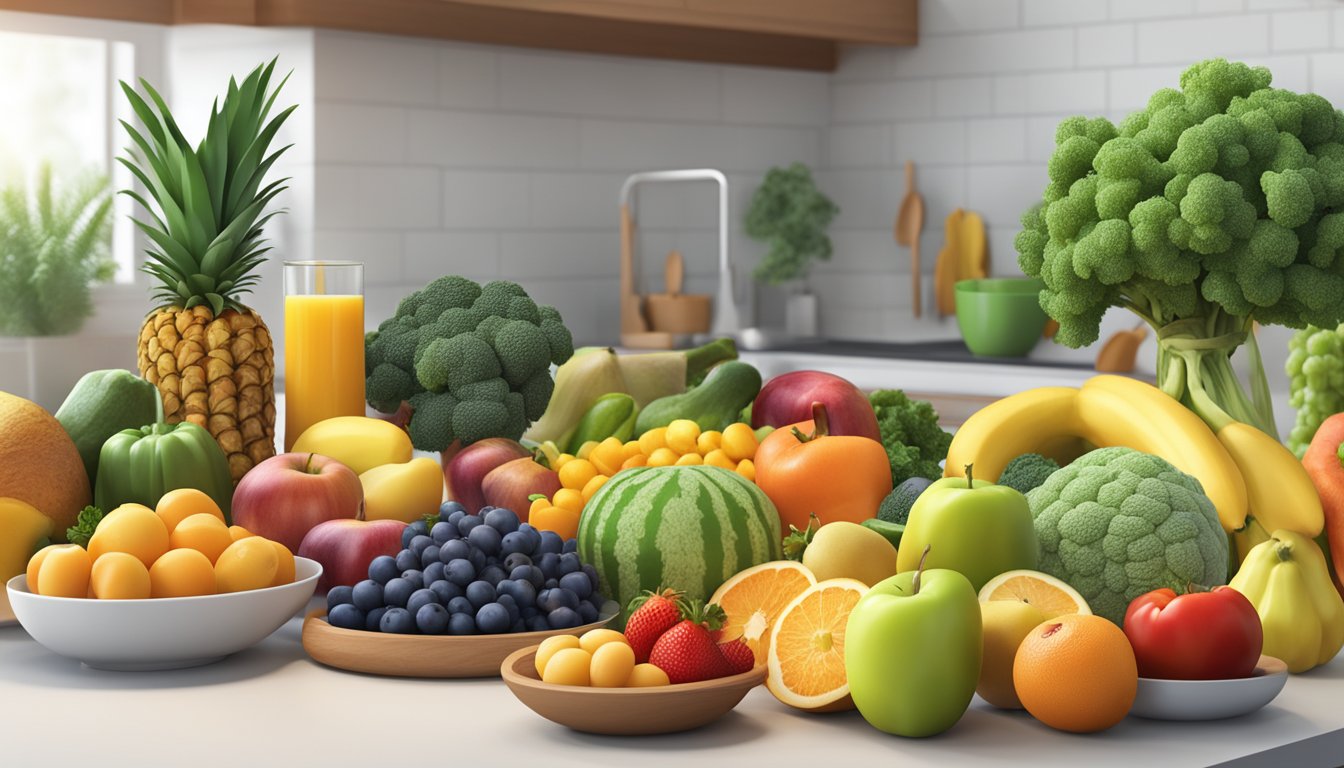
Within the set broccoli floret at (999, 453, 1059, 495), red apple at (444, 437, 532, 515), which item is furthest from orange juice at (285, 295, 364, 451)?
broccoli floret at (999, 453, 1059, 495)

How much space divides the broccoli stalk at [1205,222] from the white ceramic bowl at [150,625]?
830 mm

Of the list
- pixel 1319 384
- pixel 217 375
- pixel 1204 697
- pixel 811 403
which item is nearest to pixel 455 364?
pixel 217 375

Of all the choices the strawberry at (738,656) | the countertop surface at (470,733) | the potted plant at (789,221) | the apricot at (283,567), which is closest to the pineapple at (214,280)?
the apricot at (283,567)

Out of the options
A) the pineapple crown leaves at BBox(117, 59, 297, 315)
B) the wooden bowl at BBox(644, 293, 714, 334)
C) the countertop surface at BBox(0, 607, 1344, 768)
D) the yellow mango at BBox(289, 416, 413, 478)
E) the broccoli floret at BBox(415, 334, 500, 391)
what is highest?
the pineapple crown leaves at BBox(117, 59, 297, 315)

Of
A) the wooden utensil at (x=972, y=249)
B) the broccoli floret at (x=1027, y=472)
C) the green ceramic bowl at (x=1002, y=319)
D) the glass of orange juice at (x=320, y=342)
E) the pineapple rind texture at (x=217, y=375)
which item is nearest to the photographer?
the broccoli floret at (x=1027, y=472)

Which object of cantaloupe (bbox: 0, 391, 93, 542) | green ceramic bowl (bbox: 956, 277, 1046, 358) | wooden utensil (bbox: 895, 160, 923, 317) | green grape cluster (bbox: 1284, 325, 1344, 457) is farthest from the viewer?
wooden utensil (bbox: 895, 160, 923, 317)

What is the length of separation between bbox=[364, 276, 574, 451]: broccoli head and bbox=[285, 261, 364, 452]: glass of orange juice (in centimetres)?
10

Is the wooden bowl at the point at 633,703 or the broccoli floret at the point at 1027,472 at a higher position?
the broccoli floret at the point at 1027,472

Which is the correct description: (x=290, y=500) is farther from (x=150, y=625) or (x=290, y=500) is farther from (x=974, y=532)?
(x=974, y=532)

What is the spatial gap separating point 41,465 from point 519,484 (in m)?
0.44

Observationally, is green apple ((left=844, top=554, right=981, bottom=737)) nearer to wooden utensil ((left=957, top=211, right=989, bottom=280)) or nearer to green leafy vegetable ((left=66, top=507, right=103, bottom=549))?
green leafy vegetable ((left=66, top=507, right=103, bottom=549))

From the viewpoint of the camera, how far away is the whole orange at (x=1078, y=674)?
1.04 meters

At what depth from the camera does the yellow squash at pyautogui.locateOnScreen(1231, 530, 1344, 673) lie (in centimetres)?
122

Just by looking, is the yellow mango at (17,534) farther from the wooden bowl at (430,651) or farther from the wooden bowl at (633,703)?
the wooden bowl at (633,703)
